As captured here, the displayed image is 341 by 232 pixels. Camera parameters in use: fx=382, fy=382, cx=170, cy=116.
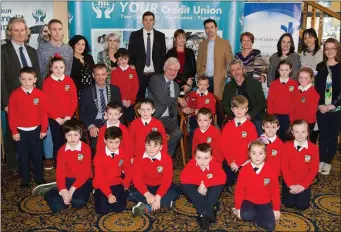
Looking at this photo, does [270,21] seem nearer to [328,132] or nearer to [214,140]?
[328,132]

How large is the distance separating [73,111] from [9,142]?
77 centimetres

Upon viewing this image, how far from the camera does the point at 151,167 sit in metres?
3.45

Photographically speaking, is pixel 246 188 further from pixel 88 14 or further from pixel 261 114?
pixel 88 14

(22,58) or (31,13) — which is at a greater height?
(31,13)

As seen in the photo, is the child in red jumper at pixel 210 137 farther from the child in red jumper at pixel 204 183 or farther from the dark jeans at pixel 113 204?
the dark jeans at pixel 113 204

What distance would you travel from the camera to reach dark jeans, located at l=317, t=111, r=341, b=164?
4.22 metres

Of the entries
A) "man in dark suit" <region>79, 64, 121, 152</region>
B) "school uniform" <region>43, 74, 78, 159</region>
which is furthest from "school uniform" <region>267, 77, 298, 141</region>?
"school uniform" <region>43, 74, 78, 159</region>

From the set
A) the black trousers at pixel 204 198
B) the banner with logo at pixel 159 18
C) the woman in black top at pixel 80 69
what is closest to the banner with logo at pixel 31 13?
the banner with logo at pixel 159 18

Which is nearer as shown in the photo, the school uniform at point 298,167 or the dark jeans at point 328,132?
the school uniform at point 298,167

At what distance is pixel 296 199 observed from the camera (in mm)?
3537

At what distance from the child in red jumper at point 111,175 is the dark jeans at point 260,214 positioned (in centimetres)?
108

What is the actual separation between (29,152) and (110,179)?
106 cm

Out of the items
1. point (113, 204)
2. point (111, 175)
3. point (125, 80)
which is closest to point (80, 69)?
point (125, 80)

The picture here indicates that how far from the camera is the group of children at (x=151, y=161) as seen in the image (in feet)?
10.4
